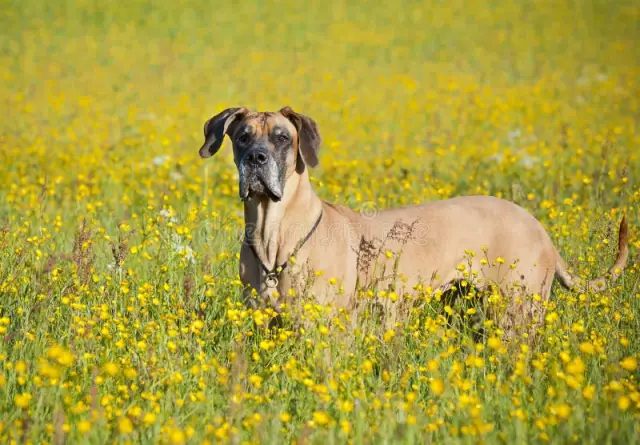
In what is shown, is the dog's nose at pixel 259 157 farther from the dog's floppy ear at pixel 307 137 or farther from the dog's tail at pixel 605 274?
the dog's tail at pixel 605 274

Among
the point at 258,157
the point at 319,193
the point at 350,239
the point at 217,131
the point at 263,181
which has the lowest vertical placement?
the point at 319,193

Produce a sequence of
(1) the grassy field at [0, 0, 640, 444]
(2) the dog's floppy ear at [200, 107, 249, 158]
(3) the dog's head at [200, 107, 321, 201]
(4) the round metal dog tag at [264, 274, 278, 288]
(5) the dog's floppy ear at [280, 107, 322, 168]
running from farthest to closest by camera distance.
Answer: (2) the dog's floppy ear at [200, 107, 249, 158] < (5) the dog's floppy ear at [280, 107, 322, 168] < (3) the dog's head at [200, 107, 321, 201] < (4) the round metal dog tag at [264, 274, 278, 288] < (1) the grassy field at [0, 0, 640, 444]

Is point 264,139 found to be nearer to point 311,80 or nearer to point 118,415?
point 118,415

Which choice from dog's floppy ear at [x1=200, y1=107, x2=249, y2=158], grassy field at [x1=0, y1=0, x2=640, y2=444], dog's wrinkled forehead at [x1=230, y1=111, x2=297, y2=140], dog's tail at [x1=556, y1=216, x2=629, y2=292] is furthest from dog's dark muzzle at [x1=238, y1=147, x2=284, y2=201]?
dog's tail at [x1=556, y1=216, x2=629, y2=292]

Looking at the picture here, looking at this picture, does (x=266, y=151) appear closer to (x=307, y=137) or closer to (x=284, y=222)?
(x=307, y=137)

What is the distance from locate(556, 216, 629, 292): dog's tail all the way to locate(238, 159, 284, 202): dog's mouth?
6.12 feet

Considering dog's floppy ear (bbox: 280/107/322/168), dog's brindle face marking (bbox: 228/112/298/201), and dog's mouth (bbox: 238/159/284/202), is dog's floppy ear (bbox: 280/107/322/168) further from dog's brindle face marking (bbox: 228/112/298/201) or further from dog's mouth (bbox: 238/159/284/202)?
dog's mouth (bbox: 238/159/284/202)

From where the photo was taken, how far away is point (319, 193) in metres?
8.13

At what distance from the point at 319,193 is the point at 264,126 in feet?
10.7

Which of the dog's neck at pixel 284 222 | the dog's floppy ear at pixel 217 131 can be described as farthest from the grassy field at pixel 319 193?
the dog's floppy ear at pixel 217 131

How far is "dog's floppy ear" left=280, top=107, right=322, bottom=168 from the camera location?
4.82 meters

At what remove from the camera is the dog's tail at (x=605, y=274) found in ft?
15.7

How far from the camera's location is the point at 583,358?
157 inches

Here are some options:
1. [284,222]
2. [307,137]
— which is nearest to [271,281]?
[284,222]
